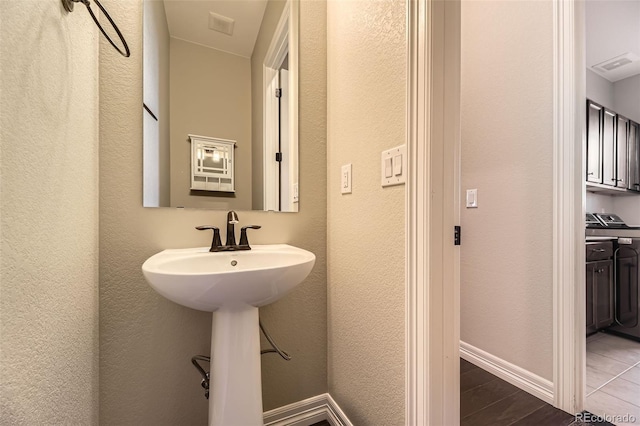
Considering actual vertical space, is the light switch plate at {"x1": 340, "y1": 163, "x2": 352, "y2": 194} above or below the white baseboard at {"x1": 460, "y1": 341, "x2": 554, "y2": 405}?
above

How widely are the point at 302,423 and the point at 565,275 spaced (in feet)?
4.64

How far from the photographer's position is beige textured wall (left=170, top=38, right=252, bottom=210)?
1099 mm

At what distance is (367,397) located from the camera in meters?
0.96

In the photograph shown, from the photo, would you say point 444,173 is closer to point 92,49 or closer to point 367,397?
point 367,397

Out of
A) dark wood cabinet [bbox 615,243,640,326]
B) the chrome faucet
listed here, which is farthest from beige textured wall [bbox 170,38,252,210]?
dark wood cabinet [bbox 615,243,640,326]

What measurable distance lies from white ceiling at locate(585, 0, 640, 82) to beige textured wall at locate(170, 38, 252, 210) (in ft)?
9.41

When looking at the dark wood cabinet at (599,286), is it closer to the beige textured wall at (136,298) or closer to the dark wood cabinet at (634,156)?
the dark wood cabinet at (634,156)

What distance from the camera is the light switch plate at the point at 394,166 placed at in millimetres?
790

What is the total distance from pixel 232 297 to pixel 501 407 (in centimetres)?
149

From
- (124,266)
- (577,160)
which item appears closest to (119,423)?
(124,266)

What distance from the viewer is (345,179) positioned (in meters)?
1.11

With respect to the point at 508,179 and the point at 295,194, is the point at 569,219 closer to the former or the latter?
the point at 508,179

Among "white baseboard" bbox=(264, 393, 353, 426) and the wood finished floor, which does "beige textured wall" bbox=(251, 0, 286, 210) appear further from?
the wood finished floor

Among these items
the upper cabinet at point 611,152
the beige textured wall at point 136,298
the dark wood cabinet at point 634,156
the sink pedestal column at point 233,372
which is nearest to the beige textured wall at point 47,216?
the beige textured wall at point 136,298
